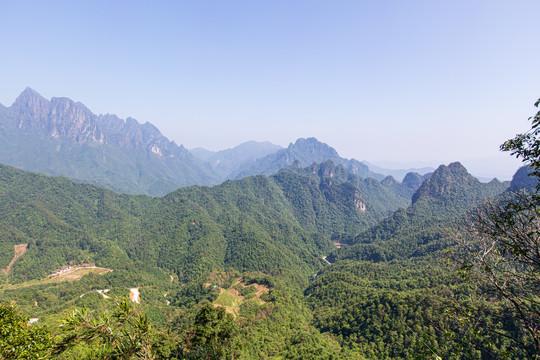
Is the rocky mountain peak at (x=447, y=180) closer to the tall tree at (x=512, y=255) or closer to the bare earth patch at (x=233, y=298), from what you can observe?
the bare earth patch at (x=233, y=298)

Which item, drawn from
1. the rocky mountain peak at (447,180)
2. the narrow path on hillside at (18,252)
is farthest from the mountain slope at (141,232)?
the rocky mountain peak at (447,180)

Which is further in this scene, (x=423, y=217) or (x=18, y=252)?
(x=423, y=217)

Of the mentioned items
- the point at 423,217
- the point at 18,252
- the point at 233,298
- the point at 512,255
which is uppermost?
the point at 512,255

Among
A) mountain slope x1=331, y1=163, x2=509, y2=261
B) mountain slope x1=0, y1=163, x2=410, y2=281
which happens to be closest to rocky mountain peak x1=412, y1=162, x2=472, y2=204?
mountain slope x1=331, y1=163, x2=509, y2=261

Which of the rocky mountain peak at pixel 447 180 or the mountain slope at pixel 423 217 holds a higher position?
the rocky mountain peak at pixel 447 180

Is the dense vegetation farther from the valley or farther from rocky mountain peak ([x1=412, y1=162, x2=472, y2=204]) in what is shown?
rocky mountain peak ([x1=412, y1=162, x2=472, y2=204])

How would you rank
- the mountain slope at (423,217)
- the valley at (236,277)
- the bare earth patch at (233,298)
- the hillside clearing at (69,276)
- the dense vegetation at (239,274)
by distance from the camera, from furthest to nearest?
the mountain slope at (423,217)
the hillside clearing at (69,276)
the bare earth patch at (233,298)
the dense vegetation at (239,274)
the valley at (236,277)

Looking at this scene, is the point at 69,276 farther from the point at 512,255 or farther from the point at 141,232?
the point at 512,255

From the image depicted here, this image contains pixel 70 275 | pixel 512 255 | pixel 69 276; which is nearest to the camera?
pixel 512 255

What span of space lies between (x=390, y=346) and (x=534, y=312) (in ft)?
174

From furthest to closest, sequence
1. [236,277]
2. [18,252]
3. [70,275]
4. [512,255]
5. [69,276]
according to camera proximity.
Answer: [18,252] < [70,275] < [69,276] < [236,277] < [512,255]

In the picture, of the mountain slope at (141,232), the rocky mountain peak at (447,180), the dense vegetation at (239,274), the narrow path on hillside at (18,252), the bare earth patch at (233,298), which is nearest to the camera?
the dense vegetation at (239,274)

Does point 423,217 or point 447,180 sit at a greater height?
point 447,180

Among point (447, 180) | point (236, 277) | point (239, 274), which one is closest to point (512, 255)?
point (236, 277)
